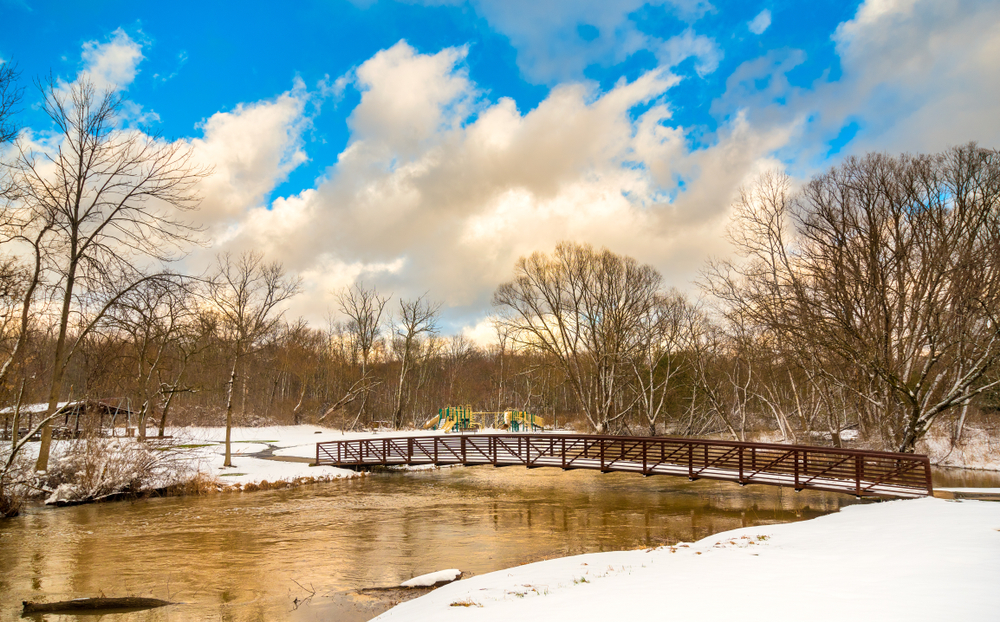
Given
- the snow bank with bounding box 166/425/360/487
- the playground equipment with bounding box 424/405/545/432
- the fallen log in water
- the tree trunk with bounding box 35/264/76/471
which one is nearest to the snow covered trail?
the fallen log in water

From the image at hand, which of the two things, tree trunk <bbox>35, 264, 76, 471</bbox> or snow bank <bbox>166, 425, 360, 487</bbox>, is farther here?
snow bank <bbox>166, 425, 360, 487</bbox>

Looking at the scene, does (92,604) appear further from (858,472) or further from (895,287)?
(895,287)

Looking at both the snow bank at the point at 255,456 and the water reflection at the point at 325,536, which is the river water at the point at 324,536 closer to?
the water reflection at the point at 325,536

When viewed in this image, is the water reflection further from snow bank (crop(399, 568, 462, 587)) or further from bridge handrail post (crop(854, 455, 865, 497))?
bridge handrail post (crop(854, 455, 865, 497))

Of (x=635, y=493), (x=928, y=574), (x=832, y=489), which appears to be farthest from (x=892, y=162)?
(x=928, y=574)

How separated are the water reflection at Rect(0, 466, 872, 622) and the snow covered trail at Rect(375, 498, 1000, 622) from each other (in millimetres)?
2355

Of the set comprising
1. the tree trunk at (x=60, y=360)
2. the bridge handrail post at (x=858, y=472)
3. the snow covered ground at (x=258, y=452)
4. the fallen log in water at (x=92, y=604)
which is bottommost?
the snow covered ground at (x=258, y=452)

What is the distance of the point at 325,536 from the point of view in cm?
1403

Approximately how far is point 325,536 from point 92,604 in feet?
18.9

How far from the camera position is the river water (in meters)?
9.52

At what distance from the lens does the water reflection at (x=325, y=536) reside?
9.60 m

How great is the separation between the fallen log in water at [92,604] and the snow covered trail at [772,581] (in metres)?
4.34

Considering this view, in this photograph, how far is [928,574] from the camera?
253 inches

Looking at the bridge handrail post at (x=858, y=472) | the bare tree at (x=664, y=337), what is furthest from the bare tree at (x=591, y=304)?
the bridge handrail post at (x=858, y=472)
